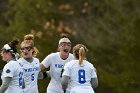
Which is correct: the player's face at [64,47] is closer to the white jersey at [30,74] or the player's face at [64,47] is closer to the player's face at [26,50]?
the white jersey at [30,74]

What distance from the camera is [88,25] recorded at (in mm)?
44375

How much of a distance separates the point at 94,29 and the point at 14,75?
28.4m


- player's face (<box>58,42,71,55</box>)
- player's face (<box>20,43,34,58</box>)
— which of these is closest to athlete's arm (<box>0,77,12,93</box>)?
player's face (<box>20,43,34,58</box>)

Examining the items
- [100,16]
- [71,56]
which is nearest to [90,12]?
[100,16]

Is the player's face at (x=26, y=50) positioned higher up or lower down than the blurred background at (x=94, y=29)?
lower down

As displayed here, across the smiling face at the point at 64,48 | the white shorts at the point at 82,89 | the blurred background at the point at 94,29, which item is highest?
the blurred background at the point at 94,29

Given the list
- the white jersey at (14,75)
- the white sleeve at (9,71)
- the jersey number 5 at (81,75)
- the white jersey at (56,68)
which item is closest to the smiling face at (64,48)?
the white jersey at (56,68)

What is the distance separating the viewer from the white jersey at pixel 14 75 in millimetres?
14039

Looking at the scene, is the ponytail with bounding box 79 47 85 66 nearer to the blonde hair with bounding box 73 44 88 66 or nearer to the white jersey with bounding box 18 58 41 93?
the blonde hair with bounding box 73 44 88 66

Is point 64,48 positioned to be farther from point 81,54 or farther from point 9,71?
point 9,71

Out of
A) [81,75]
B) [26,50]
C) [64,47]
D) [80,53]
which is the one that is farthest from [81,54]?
[64,47]

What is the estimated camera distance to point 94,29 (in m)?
42.4

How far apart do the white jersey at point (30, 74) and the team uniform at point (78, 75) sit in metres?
0.68

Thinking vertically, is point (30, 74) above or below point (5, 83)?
above
